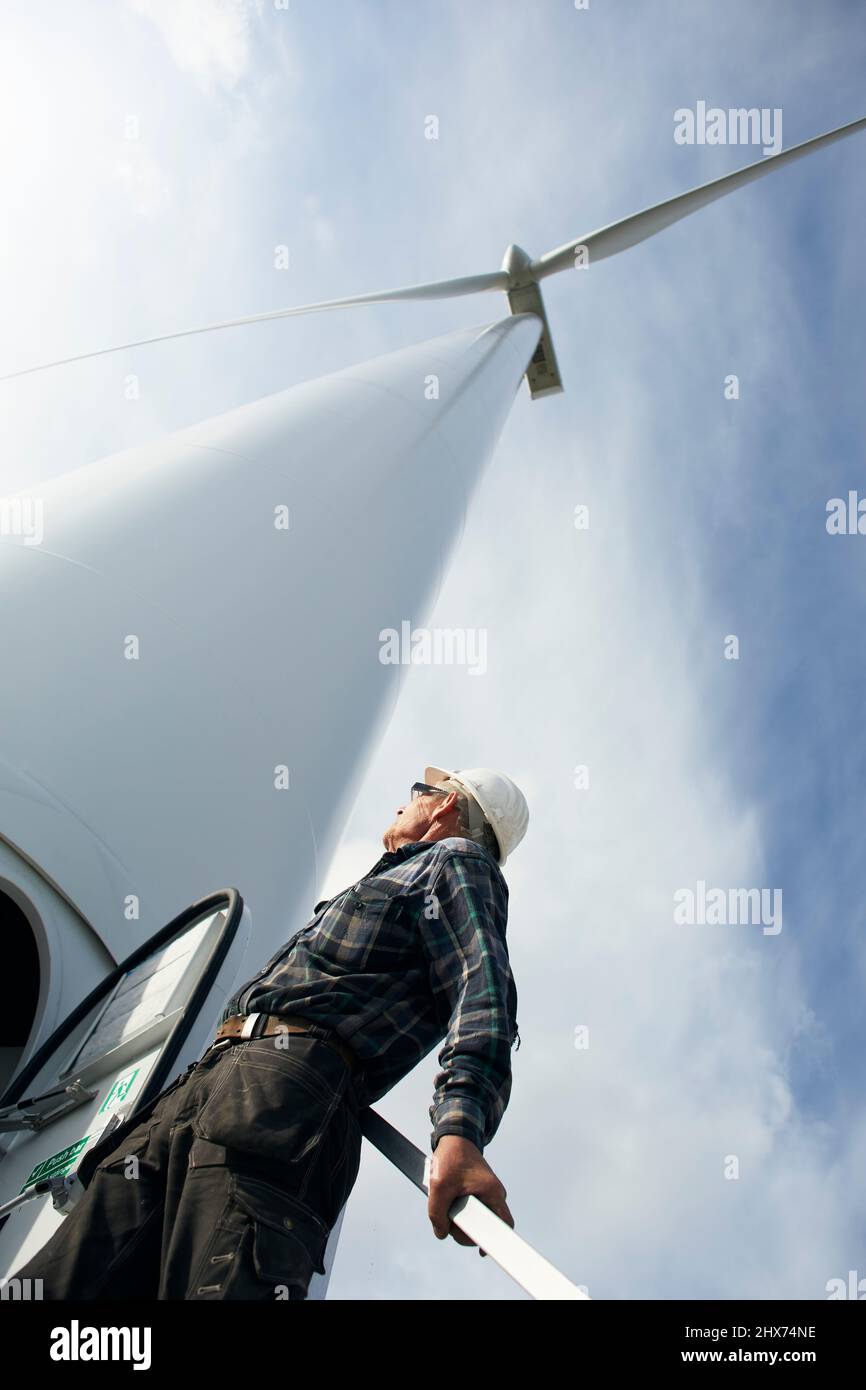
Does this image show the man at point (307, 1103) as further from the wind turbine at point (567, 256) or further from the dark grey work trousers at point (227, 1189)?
the wind turbine at point (567, 256)

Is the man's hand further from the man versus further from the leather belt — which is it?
the leather belt

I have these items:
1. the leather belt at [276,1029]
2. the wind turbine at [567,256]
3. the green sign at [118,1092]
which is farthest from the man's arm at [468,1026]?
the wind turbine at [567,256]

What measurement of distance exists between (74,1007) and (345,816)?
2670mm

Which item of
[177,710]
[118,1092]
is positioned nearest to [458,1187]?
[118,1092]

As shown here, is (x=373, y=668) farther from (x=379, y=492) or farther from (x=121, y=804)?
(x=121, y=804)

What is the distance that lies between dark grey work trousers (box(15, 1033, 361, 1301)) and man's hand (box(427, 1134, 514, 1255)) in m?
0.36

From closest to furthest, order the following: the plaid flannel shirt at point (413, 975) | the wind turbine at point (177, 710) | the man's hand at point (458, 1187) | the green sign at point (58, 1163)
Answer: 1. the man's hand at point (458, 1187)
2. the plaid flannel shirt at point (413, 975)
3. the green sign at point (58, 1163)
4. the wind turbine at point (177, 710)

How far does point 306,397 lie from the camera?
25.0ft

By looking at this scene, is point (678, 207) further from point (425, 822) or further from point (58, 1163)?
point (58, 1163)

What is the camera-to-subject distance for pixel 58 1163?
297 centimetres

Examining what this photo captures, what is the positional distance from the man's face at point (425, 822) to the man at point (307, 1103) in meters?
0.64

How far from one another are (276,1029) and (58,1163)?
3.39 ft

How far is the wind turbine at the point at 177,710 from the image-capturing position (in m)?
3.40
